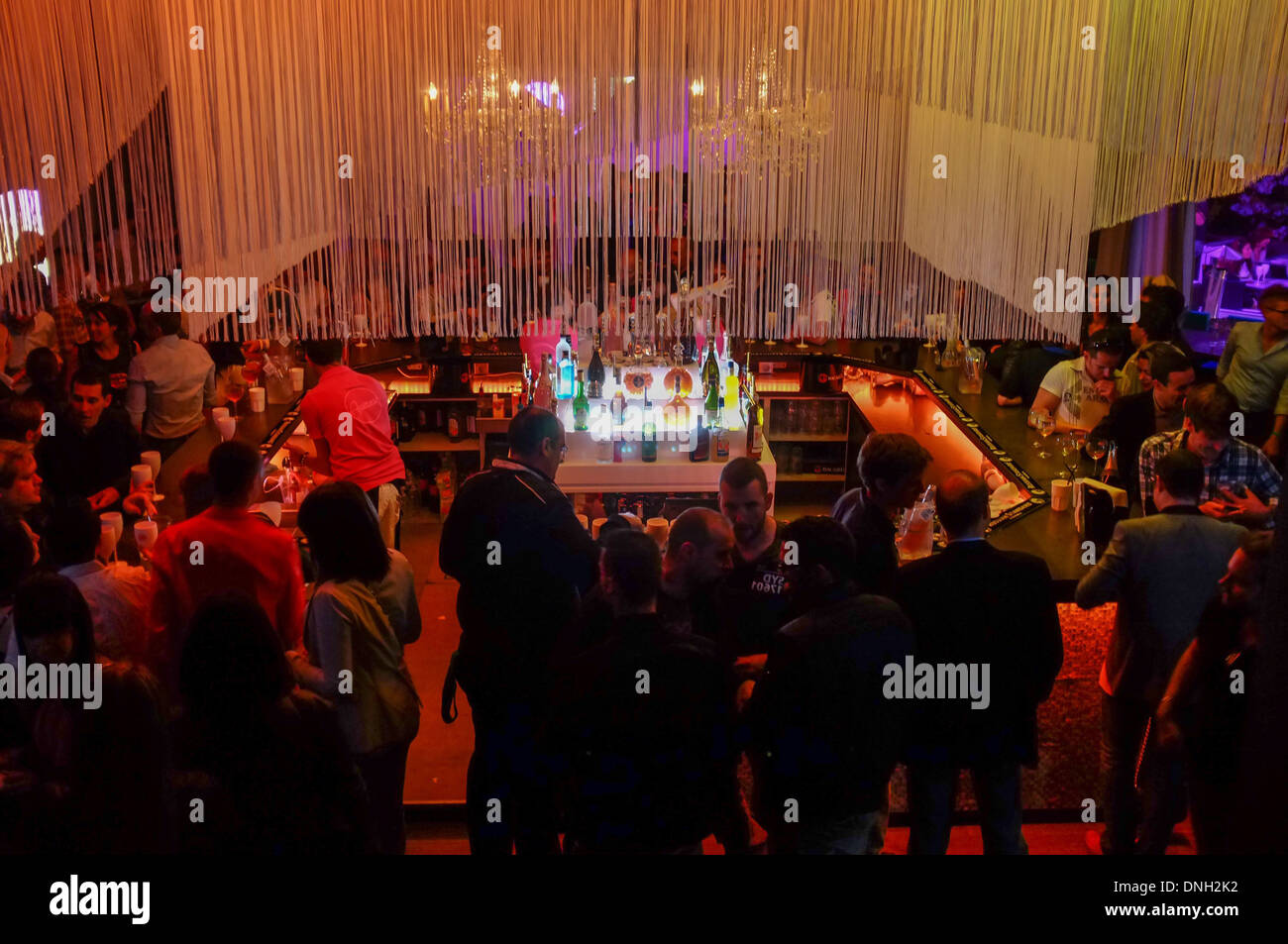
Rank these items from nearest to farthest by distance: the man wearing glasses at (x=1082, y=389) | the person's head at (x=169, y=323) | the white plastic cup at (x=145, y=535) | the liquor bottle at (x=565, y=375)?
the white plastic cup at (x=145, y=535) → the man wearing glasses at (x=1082, y=389) → the person's head at (x=169, y=323) → the liquor bottle at (x=565, y=375)

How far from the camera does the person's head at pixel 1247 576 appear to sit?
2.50 meters

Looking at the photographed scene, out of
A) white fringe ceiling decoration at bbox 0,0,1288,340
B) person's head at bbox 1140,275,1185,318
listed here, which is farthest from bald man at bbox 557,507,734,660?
person's head at bbox 1140,275,1185,318

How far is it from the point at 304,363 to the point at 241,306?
3704 mm

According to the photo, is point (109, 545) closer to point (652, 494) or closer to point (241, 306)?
point (241, 306)

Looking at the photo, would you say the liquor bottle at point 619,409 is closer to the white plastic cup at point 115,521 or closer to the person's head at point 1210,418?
the white plastic cup at point 115,521

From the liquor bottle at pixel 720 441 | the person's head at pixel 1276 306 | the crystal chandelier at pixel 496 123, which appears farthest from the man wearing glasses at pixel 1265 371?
the crystal chandelier at pixel 496 123

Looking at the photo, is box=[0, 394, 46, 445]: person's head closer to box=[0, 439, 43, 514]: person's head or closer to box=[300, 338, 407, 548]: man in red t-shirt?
box=[0, 439, 43, 514]: person's head

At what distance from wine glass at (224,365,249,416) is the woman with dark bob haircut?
9.84 feet

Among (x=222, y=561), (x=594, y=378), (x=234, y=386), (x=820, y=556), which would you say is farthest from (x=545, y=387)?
(x=820, y=556)

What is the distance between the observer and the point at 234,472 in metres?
2.80

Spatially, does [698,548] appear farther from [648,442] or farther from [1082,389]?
[1082,389]

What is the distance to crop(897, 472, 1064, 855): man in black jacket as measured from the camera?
2561 millimetres

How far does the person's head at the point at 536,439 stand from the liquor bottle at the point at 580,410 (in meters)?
1.80
